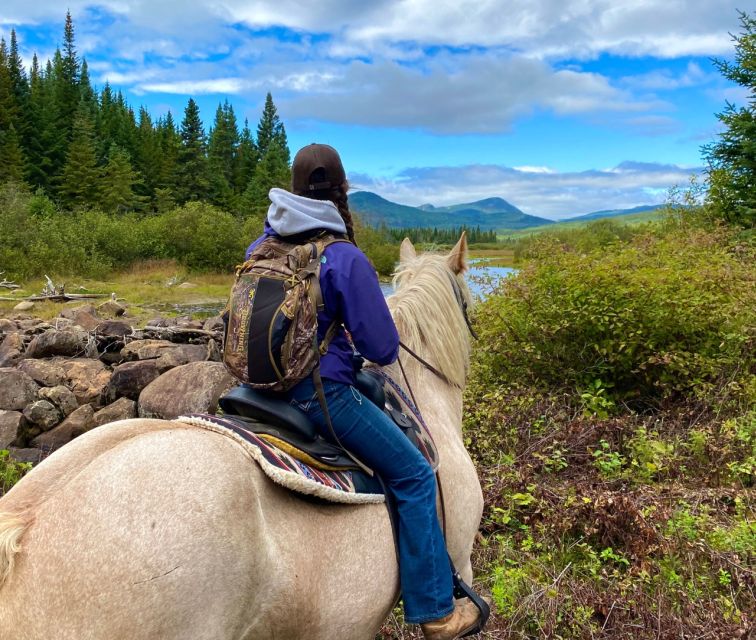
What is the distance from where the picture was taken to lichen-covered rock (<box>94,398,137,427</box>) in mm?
8039

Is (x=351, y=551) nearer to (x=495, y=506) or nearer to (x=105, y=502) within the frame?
(x=105, y=502)

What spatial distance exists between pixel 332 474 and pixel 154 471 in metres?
0.76

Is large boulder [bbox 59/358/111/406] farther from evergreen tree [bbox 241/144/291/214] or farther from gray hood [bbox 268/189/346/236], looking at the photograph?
evergreen tree [bbox 241/144/291/214]

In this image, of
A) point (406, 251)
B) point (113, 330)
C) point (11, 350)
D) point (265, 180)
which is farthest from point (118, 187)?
point (406, 251)

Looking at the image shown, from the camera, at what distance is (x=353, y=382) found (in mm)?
2457

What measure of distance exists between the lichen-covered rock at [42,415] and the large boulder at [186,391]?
1.25m

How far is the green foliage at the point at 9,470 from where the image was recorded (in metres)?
6.05

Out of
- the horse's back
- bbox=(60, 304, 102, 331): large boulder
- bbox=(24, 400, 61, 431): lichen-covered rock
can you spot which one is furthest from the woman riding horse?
bbox=(60, 304, 102, 331): large boulder

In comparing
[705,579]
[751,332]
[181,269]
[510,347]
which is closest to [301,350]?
[705,579]

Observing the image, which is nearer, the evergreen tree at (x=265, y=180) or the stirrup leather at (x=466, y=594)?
the stirrup leather at (x=466, y=594)

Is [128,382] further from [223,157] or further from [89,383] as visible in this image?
[223,157]

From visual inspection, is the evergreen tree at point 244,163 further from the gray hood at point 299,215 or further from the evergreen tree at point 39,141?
the gray hood at point 299,215

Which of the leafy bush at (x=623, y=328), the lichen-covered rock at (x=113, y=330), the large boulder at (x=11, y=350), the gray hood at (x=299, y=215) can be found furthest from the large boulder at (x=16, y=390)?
the gray hood at (x=299, y=215)

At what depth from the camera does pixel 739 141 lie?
45.9ft
